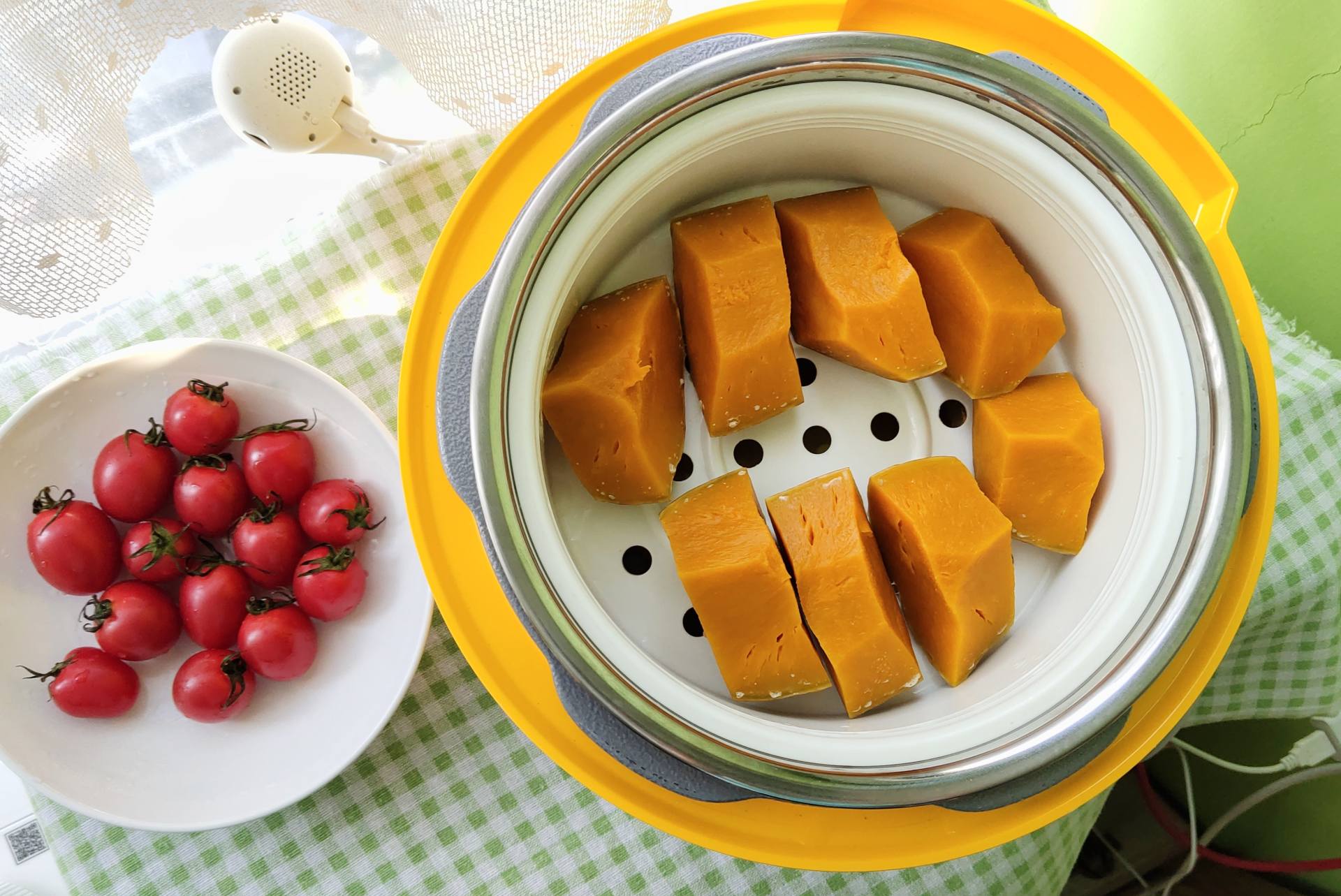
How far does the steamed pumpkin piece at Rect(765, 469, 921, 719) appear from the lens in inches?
23.0

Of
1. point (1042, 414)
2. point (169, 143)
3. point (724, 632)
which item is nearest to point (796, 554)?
point (724, 632)

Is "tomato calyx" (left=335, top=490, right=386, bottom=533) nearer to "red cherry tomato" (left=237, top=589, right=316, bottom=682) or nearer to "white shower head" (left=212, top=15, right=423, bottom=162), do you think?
"red cherry tomato" (left=237, top=589, right=316, bottom=682)

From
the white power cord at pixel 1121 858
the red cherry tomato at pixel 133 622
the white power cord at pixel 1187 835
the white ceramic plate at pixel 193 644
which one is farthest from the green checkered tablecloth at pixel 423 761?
the white power cord at pixel 1121 858

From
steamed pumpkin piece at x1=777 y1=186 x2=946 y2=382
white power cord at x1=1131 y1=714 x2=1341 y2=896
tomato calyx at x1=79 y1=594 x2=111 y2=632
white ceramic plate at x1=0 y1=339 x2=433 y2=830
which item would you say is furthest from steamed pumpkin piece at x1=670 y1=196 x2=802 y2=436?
white power cord at x1=1131 y1=714 x2=1341 y2=896

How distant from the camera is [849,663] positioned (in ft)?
1.92

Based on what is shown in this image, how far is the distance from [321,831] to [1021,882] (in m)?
0.59

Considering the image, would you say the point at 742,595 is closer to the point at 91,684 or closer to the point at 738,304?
the point at 738,304

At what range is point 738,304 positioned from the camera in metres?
0.59

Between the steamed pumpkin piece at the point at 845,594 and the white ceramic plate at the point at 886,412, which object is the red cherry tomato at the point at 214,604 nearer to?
the white ceramic plate at the point at 886,412

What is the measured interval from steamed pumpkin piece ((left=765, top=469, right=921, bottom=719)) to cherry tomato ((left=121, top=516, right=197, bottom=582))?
476 millimetres

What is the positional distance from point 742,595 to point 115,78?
0.51m

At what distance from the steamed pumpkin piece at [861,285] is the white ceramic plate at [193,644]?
35cm

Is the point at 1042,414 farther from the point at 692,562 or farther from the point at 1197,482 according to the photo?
the point at 692,562

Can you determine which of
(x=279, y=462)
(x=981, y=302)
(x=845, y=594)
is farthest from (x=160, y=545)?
(x=981, y=302)
